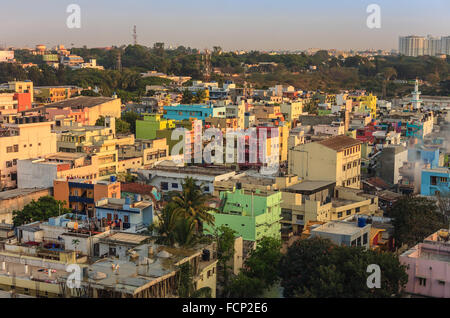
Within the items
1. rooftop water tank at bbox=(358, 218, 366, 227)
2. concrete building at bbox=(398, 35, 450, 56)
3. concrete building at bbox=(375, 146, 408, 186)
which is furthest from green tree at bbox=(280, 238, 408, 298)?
concrete building at bbox=(398, 35, 450, 56)

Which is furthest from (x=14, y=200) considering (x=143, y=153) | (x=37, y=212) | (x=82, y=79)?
(x=82, y=79)

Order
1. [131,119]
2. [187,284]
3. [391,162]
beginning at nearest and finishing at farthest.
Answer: [187,284] → [391,162] → [131,119]

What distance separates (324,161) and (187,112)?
11.9 m

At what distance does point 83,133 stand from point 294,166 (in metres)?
7.67

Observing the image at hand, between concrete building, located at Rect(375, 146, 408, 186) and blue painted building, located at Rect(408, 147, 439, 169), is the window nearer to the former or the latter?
blue painted building, located at Rect(408, 147, 439, 169)

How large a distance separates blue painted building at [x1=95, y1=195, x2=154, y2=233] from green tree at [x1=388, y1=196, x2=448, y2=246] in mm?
5590

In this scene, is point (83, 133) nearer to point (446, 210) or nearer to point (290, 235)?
point (290, 235)

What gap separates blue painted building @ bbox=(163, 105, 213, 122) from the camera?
29.2 m

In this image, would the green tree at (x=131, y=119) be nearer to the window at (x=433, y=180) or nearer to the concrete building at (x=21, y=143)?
the concrete building at (x=21, y=143)

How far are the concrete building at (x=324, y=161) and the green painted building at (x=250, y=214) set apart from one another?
13.6ft

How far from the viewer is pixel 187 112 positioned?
29656mm

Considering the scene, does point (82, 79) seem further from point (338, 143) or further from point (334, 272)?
point (334, 272)
